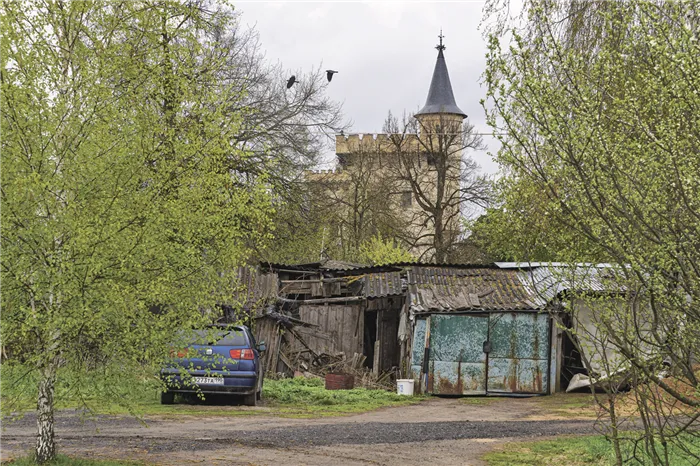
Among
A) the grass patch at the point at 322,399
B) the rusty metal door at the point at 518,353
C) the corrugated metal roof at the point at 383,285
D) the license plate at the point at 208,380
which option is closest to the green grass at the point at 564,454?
the grass patch at the point at 322,399

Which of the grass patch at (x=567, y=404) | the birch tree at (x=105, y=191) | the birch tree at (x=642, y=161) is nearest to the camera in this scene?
the birch tree at (x=642, y=161)

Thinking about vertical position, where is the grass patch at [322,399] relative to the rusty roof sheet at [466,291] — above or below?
below

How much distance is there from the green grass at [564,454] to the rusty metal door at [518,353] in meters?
10.9

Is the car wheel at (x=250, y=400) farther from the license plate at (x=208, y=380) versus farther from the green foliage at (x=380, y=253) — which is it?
the green foliage at (x=380, y=253)

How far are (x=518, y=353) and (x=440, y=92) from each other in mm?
47881

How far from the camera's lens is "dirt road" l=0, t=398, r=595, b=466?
36.4 feet

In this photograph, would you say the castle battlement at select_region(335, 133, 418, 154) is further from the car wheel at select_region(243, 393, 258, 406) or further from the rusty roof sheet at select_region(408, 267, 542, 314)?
the car wheel at select_region(243, 393, 258, 406)

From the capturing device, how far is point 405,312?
84.0ft

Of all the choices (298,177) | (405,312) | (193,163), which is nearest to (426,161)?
(298,177)

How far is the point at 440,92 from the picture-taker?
6994cm

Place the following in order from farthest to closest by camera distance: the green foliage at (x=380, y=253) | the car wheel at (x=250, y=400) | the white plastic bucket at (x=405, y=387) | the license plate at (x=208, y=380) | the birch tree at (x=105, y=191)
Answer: the green foliage at (x=380, y=253) → the white plastic bucket at (x=405, y=387) → the car wheel at (x=250, y=400) → the license plate at (x=208, y=380) → the birch tree at (x=105, y=191)

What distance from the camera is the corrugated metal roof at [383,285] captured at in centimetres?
2577

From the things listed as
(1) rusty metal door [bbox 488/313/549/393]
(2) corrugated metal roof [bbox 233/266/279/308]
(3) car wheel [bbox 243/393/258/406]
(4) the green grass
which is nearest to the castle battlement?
(2) corrugated metal roof [bbox 233/266/279/308]

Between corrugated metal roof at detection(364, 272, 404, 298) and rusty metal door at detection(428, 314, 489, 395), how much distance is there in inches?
73.6
